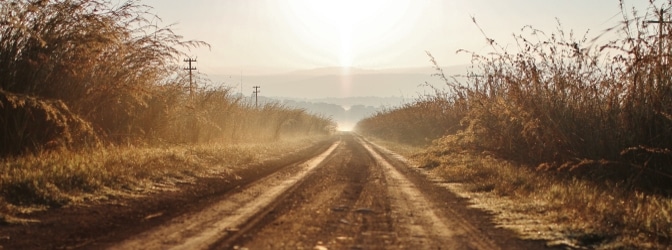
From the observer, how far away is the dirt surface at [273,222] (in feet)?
17.8

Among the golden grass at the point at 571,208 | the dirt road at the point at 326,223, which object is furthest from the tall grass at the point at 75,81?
the golden grass at the point at 571,208

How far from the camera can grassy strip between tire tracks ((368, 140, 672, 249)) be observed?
5.75 meters

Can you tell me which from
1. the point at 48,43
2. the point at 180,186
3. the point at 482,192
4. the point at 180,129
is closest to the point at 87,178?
the point at 180,186

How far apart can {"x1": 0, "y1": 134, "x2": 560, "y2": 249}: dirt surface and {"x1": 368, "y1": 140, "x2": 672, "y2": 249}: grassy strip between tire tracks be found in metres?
0.41

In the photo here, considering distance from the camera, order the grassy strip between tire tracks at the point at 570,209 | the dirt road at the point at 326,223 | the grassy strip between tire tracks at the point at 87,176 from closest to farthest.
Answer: the dirt road at the point at 326,223
the grassy strip between tire tracks at the point at 570,209
the grassy strip between tire tracks at the point at 87,176

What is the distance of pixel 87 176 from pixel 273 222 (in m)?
3.69

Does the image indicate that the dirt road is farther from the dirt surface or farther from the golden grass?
the golden grass

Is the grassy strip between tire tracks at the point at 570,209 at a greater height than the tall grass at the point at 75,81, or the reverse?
the tall grass at the point at 75,81

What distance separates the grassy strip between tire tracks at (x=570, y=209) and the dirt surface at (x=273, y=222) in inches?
16.1

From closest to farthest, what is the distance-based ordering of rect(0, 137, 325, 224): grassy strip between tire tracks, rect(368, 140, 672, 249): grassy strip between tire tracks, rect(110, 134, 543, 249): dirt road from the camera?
rect(110, 134, 543, 249): dirt road
rect(368, 140, 672, 249): grassy strip between tire tracks
rect(0, 137, 325, 224): grassy strip between tire tracks

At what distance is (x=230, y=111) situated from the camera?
24.7m

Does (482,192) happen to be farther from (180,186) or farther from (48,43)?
(48,43)

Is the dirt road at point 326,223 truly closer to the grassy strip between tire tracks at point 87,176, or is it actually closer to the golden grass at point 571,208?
the golden grass at point 571,208

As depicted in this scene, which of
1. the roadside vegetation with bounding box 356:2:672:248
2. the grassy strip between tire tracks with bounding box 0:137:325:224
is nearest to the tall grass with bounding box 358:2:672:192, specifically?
the roadside vegetation with bounding box 356:2:672:248
